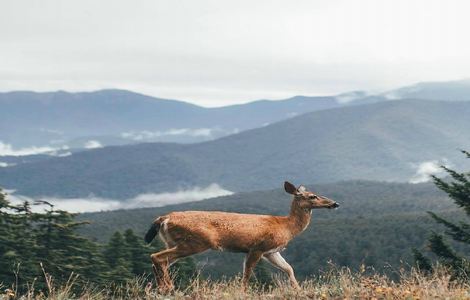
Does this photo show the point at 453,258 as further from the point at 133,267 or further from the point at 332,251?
the point at 332,251

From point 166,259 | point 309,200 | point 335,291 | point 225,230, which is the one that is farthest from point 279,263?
point 335,291

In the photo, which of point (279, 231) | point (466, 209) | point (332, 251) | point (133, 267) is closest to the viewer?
point (279, 231)

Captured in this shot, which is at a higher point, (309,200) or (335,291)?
(309,200)

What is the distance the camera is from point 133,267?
53719 millimetres

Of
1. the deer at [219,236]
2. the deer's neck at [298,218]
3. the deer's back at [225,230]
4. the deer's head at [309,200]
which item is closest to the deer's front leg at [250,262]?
the deer at [219,236]

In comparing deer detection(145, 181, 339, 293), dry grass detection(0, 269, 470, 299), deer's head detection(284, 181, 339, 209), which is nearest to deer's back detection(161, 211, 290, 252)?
deer detection(145, 181, 339, 293)

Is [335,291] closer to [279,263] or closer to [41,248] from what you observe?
[279,263]

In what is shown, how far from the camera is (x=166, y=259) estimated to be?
1290 centimetres

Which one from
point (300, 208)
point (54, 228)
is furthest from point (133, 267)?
point (300, 208)

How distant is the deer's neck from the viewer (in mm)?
14522

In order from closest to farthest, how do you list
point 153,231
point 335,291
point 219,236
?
point 335,291, point 153,231, point 219,236

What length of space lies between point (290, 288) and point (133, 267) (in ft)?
143

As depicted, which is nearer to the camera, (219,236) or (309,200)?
(219,236)

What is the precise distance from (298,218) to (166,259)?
10.6 feet
